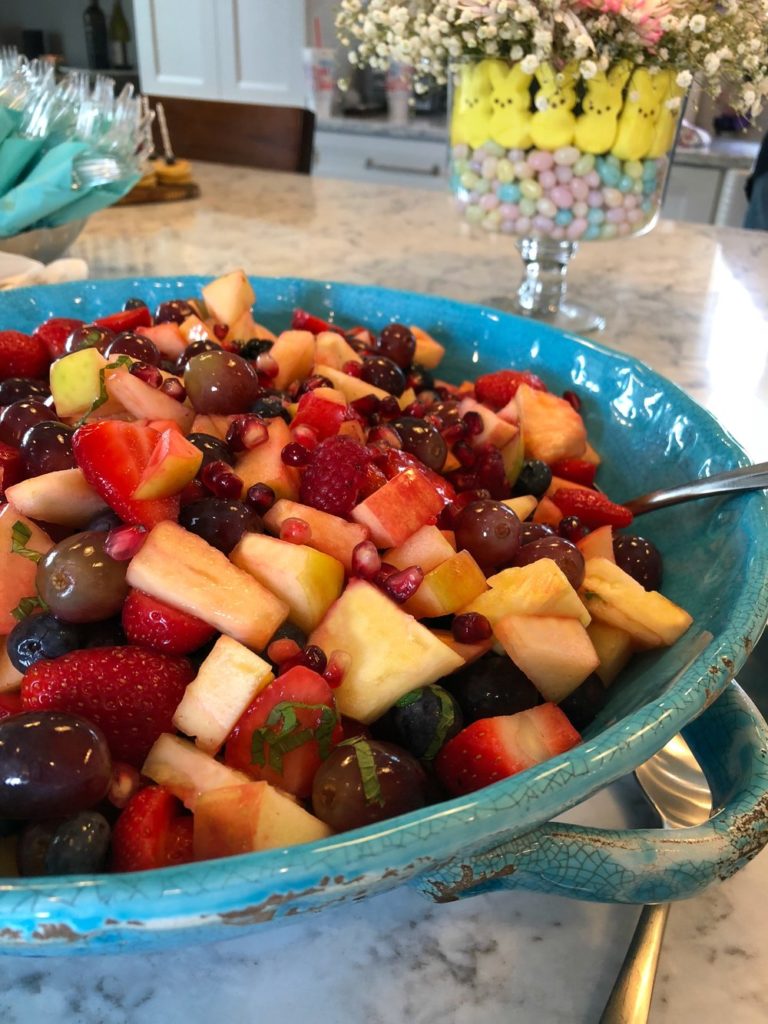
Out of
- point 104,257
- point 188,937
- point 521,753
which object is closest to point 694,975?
point 521,753

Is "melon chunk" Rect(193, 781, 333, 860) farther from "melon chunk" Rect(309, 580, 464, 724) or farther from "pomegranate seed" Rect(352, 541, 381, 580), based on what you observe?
"pomegranate seed" Rect(352, 541, 381, 580)

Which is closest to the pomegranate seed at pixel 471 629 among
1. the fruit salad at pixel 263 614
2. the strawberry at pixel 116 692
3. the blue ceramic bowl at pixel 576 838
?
the fruit salad at pixel 263 614

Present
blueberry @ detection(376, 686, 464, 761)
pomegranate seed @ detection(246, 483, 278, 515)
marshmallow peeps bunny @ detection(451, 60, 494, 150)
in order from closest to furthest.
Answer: blueberry @ detection(376, 686, 464, 761), pomegranate seed @ detection(246, 483, 278, 515), marshmallow peeps bunny @ detection(451, 60, 494, 150)

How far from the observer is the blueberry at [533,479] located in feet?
3.05

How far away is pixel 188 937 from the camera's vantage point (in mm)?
420

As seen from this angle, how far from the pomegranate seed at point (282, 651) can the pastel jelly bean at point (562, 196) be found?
1095mm

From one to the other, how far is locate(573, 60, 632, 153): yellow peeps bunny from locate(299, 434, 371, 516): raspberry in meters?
0.89

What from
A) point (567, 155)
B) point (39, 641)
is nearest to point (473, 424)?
point (39, 641)

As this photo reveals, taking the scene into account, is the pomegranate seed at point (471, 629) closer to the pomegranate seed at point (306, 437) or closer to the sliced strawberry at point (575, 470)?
the pomegranate seed at point (306, 437)

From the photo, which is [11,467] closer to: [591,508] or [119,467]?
[119,467]

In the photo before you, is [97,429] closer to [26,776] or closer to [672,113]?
[26,776]

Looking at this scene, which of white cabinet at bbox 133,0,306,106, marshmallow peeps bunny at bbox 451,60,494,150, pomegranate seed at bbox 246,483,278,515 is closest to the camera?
pomegranate seed at bbox 246,483,278,515

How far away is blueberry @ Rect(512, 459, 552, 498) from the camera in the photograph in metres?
0.93

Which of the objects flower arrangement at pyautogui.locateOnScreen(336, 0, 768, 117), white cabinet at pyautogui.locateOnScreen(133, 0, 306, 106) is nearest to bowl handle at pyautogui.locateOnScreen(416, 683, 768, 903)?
flower arrangement at pyautogui.locateOnScreen(336, 0, 768, 117)
